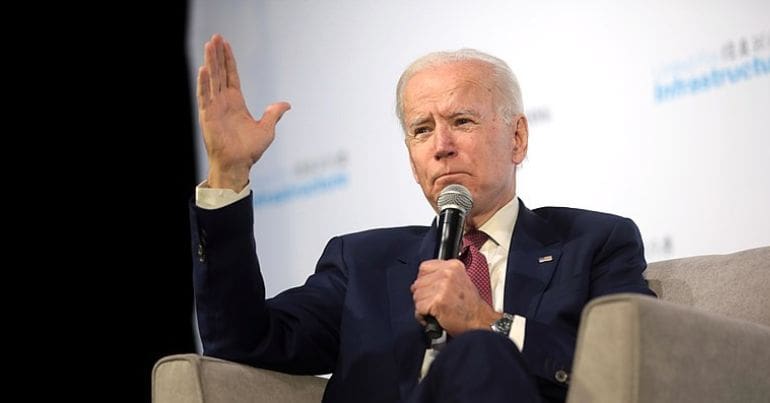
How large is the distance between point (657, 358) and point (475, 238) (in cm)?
87

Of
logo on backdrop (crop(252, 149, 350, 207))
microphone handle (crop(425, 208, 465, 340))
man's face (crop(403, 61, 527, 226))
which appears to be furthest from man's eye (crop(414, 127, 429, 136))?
logo on backdrop (crop(252, 149, 350, 207))

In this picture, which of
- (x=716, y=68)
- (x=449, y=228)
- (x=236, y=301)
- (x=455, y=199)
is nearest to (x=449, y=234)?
(x=449, y=228)

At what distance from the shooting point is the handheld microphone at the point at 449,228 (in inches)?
78.5

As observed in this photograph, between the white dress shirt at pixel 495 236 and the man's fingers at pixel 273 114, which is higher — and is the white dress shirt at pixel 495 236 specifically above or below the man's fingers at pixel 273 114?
below

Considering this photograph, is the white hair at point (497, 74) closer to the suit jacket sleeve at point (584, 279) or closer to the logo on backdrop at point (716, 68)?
the suit jacket sleeve at point (584, 279)

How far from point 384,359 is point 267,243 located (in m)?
1.77

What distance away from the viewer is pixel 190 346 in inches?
161

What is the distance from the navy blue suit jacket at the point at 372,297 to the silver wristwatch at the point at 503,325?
0.13 feet

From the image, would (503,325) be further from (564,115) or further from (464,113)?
(564,115)

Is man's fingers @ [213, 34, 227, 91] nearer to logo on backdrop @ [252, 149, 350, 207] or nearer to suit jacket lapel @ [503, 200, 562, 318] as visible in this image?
suit jacket lapel @ [503, 200, 562, 318]

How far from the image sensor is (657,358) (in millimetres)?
1644

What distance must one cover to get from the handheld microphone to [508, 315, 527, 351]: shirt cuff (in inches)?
5.9

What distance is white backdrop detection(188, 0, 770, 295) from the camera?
2.73 m

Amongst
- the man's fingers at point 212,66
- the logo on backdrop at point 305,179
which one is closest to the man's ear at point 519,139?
the man's fingers at point 212,66
